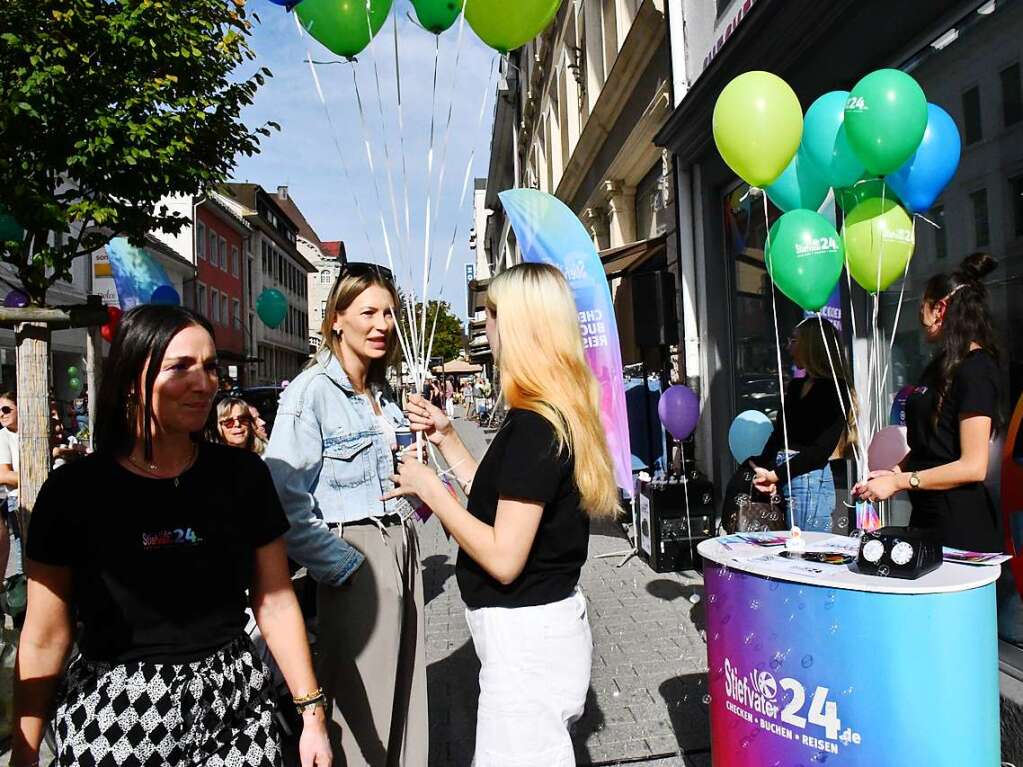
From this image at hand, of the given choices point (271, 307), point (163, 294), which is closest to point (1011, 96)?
point (163, 294)

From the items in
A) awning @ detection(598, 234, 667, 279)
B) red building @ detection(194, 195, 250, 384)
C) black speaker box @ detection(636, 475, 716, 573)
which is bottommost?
black speaker box @ detection(636, 475, 716, 573)

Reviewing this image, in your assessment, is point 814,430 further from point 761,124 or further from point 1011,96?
point 1011,96

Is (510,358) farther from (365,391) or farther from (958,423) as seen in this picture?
(958,423)

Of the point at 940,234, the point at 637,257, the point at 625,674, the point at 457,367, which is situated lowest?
the point at 625,674

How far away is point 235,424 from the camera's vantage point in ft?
15.0

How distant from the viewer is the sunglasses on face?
454cm

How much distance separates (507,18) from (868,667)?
317 centimetres

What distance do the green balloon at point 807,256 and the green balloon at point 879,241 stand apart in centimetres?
8

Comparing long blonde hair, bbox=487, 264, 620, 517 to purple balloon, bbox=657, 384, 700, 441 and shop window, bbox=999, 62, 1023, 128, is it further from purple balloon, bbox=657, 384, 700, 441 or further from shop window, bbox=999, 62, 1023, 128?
purple balloon, bbox=657, 384, 700, 441

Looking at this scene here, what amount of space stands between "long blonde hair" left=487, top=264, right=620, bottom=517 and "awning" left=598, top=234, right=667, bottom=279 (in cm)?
623

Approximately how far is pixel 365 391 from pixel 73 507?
44.8 inches

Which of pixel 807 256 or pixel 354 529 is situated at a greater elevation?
pixel 807 256

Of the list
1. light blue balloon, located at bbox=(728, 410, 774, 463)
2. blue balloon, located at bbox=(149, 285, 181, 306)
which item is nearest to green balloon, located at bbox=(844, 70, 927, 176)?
light blue balloon, located at bbox=(728, 410, 774, 463)

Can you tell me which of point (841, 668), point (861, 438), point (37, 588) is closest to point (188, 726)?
point (37, 588)
